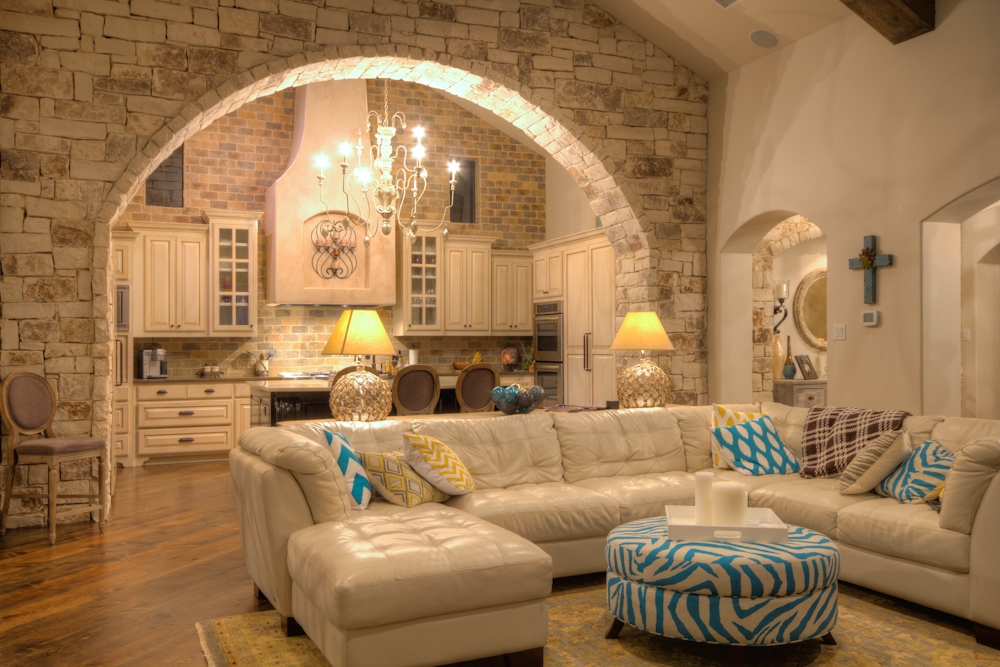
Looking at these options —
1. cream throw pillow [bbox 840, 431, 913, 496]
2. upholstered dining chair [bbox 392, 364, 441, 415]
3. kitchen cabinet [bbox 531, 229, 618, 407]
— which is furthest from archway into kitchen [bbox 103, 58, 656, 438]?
cream throw pillow [bbox 840, 431, 913, 496]

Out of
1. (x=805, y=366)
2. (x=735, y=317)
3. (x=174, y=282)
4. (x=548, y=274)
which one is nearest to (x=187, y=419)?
(x=174, y=282)

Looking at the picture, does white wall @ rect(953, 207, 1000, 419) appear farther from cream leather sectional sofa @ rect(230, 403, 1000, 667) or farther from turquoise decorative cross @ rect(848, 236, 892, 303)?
cream leather sectional sofa @ rect(230, 403, 1000, 667)

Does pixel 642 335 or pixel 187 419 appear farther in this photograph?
pixel 187 419

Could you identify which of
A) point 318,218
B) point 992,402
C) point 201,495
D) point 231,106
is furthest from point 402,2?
point 992,402

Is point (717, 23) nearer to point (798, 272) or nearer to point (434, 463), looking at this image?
point (798, 272)

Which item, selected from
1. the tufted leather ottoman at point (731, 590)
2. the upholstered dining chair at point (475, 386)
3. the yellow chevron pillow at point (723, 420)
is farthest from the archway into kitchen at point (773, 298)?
the tufted leather ottoman at point (731, 590)

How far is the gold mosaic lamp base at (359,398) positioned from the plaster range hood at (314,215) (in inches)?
192

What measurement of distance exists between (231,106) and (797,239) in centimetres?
561

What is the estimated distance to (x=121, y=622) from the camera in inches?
143

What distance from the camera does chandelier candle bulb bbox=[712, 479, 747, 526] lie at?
10.9ft

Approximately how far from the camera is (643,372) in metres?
5.38

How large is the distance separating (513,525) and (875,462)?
1.76 metres

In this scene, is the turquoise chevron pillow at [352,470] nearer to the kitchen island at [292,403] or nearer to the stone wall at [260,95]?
the stone wall at [260,95]

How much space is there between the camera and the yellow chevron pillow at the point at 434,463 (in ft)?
13.3
